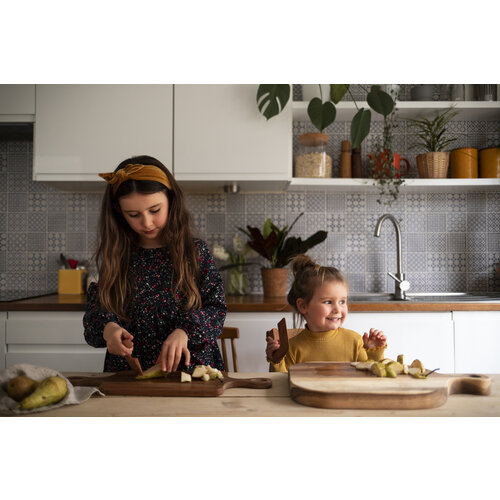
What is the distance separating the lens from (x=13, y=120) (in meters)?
2.03

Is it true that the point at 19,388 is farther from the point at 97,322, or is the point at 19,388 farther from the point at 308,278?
the point at 308,278

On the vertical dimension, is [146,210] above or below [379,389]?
above

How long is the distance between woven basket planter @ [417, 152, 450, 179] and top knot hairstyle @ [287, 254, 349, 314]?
3.55ft

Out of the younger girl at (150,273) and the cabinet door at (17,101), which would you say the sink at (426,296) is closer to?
the younger girl at (150,273)

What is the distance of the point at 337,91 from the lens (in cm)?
197

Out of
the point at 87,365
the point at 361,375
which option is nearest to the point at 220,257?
the point at 87,365

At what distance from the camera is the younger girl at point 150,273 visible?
44.8 inches

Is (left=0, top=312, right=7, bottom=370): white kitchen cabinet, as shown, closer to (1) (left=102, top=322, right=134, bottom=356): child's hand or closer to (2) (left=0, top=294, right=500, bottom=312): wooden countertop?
(2) (left=0, top=294, right=500, bottom=312): wooden countertop

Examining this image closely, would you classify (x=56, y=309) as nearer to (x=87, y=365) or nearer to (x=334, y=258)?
(x=87, y=365)

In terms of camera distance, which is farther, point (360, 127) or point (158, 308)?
point (360, 127)

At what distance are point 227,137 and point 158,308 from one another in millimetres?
1043

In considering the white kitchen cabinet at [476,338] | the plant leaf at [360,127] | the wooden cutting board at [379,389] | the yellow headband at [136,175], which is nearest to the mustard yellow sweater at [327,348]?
the wooden cutting board at [379,389]

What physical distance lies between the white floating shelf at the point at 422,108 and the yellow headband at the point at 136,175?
1.10m

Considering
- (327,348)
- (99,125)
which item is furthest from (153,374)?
(99,125)
